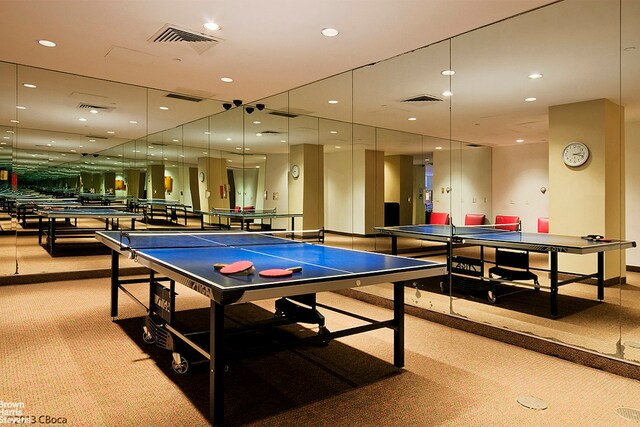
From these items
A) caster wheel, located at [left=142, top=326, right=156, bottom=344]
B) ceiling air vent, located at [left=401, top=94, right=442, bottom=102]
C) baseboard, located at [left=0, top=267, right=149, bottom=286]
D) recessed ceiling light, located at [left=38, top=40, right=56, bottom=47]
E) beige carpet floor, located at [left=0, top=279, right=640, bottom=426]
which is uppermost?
recessed ceiling light, located at [left=38, top=40, right=56, bottom=47]

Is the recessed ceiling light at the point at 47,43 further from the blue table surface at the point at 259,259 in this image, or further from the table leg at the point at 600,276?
the table leg at the point at 600,276

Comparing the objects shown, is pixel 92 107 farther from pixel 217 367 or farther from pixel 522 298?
pixel 522 298

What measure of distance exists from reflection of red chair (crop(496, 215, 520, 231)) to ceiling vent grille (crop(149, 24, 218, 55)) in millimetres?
4272

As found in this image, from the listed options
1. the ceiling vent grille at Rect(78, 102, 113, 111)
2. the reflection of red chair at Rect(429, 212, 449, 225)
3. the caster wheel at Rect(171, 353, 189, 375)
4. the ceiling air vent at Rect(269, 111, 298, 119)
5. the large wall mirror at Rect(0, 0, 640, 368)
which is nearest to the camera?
the caster wheel at Rect(171, 353, 189, 375)

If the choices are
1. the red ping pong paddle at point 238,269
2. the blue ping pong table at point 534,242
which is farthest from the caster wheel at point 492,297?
the red ping pong paddle at point 238,269

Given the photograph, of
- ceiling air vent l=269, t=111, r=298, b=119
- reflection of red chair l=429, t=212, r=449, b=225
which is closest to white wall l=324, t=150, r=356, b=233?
ceiling air vent l=269, t=111, r=298, b=119

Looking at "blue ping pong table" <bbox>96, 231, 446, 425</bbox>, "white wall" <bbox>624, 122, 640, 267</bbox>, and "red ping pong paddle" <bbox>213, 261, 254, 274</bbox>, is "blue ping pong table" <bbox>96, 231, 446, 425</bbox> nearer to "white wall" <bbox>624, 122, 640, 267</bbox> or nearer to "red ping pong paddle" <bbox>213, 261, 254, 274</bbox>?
"red ping pong paddle" <bbox>213, 261, 254, 274</bbox>

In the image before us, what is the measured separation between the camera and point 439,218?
6.18 metres

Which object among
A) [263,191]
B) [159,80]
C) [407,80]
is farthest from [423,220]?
[159,80]

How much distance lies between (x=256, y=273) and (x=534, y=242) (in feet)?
10.0

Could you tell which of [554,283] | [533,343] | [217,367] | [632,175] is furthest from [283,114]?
[217,367]

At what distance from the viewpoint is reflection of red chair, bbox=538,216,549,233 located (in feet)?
15.1

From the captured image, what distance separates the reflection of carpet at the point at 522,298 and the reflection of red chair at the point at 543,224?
0.78 m

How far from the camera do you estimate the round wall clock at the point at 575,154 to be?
3919 millimetres
